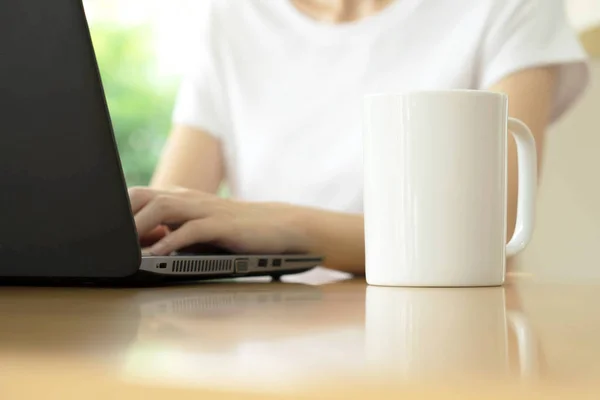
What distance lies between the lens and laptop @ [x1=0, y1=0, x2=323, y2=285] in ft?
1.61

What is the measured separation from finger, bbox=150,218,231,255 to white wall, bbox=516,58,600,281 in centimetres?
141

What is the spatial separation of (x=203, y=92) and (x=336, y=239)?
86cm

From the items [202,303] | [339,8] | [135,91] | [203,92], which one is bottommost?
[202,303]

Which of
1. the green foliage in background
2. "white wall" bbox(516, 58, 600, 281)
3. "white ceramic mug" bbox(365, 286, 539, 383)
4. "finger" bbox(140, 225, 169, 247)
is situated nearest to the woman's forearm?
"finger" bbox(140, 225, 169, 247)

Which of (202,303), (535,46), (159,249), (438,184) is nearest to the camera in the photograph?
(202,303)

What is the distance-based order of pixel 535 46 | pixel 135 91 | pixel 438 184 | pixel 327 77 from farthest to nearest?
pixel 135 91, pixel 327 77, pixel 535 46, pixel 438 184

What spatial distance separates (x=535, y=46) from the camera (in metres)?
1.39

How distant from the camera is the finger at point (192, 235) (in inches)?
28.6

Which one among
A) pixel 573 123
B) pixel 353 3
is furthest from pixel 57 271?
pixel 573 123

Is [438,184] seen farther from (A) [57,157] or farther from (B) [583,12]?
(B) [583,12]

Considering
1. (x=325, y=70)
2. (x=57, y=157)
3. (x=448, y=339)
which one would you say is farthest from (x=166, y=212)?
(x=325, y=70)

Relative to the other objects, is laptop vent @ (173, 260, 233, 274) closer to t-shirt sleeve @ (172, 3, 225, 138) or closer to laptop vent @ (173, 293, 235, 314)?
laptop vent @ (173, 293, 235, 314)

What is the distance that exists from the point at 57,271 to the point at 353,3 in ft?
4.13

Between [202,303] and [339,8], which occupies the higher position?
[339,8]
